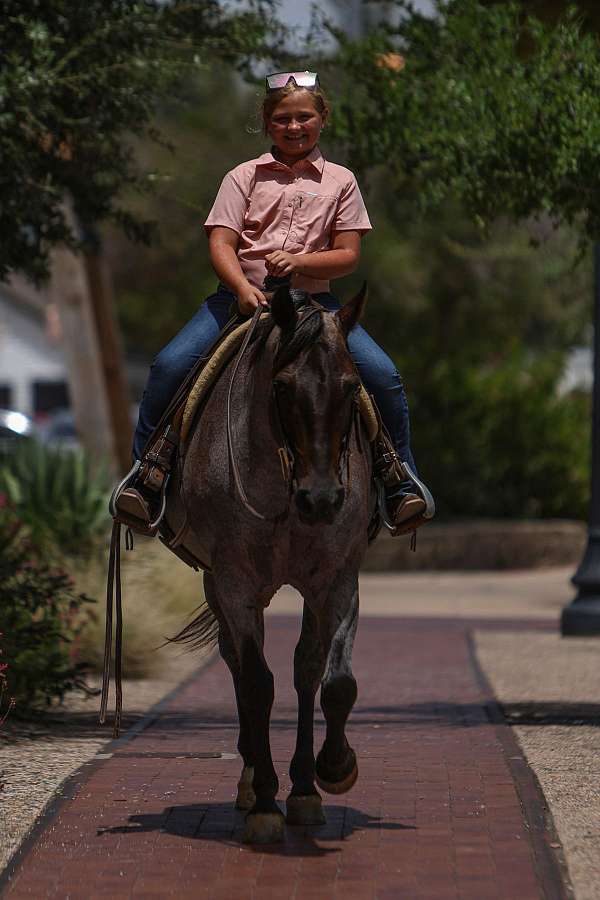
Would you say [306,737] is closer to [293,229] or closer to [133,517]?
[133,517]

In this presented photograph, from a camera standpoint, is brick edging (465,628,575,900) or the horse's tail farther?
the horse's tail

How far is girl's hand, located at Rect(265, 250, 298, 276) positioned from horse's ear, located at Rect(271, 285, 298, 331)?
501 mm

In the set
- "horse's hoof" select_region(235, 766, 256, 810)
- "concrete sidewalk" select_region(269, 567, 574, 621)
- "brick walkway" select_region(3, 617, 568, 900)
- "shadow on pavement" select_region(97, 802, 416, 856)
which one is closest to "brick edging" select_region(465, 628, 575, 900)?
"brick walkway" select_region(3, 617, 568, 900)

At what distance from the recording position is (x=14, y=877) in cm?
623

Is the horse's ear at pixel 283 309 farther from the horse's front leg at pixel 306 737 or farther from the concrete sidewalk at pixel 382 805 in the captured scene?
the concrete sidewalk at pixel 382 805

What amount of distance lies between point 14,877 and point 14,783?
1700 millimetres

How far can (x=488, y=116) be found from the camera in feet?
32.6

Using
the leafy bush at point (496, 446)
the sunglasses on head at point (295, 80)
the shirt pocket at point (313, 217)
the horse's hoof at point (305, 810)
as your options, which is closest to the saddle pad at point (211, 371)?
the shirt pocket at point (313, 217)

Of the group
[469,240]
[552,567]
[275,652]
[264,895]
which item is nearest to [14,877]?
[264,895]

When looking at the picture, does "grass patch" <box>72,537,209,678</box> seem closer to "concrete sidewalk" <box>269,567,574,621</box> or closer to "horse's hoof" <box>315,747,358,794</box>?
"concrete sidewalk" <box>269,567,574,621</box>

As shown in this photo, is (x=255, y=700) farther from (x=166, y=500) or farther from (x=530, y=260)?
(x=530, y=260)

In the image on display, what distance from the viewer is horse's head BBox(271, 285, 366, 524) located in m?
6.09

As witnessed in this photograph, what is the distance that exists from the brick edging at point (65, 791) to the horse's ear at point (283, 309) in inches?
90.3

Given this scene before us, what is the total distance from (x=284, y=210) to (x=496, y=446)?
19403mm
